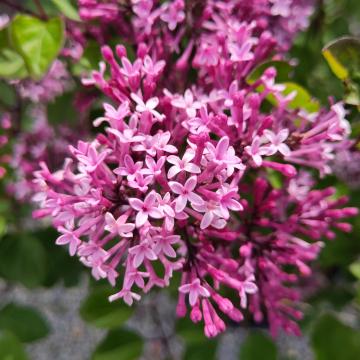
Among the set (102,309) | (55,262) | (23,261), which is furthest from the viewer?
(55,262)

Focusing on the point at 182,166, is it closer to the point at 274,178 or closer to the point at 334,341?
the point at 274,178

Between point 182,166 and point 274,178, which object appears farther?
point 274,178

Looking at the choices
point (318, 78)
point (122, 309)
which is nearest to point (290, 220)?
point (122, 309)

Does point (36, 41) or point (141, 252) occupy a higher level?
point (36, 41)

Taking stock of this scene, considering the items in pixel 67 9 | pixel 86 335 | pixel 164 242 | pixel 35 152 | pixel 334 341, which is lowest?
pixel 86 335

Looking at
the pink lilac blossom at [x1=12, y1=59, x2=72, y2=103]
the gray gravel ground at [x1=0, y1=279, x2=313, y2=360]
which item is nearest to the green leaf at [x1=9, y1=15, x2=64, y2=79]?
the pink lilac blossom at [x1=12, y1=59, x2=72, y2=103]

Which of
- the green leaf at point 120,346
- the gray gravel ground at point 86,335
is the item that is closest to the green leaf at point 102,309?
the green leaf at point 120,346

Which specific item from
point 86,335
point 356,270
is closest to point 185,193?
point 356,270

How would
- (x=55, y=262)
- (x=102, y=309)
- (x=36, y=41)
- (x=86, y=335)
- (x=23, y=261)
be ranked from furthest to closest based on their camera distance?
(x=86, y=335), (x=55, y=262), (x=23, y=261), (x=102, y=309), (x=36, y=41)
